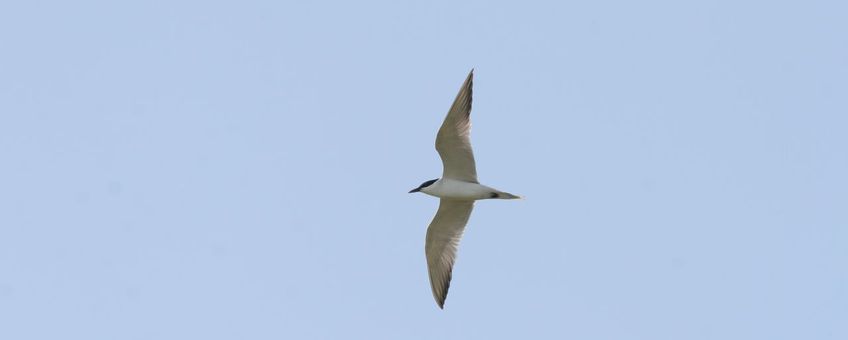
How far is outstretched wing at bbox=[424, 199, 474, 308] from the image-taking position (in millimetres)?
21922

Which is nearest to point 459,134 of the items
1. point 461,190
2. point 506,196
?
point 461,190

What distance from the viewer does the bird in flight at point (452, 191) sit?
2041cm

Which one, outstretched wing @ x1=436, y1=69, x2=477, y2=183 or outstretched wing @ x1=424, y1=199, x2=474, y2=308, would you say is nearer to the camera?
outstretched wing @ x1=436, y1=69, x2=477, y2=183

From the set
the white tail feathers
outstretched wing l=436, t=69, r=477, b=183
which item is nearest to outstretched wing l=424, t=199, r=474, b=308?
the white tail feathers

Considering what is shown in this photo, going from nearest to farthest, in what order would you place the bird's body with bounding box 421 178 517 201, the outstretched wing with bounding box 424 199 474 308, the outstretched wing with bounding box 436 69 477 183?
the outstretched wing with bounding box 436 69 477 183
the bird's body with bounding box 421 178 517 201
the outstretched wing with bounding box 424 199 474 308

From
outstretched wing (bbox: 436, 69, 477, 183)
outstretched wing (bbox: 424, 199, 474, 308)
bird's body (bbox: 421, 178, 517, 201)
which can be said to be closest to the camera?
outstretched wing (bbox: 436, 69, 477, 183)

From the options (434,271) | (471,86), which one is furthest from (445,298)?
(471,86)

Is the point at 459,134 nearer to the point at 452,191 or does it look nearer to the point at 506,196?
the point at 452,191

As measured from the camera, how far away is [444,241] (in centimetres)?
2227

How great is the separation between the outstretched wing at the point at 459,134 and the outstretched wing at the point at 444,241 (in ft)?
3.73

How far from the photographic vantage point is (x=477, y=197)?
21.1 meters

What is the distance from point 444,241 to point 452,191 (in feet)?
4.81

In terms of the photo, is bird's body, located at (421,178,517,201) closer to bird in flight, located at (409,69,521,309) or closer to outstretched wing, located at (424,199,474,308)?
bird in flight, located at (409,69,521,309)

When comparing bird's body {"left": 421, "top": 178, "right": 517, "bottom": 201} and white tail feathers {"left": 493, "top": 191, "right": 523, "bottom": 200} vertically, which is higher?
bird's body {"left": 421, "top": 178, "right": 517, "bottom": 201}
